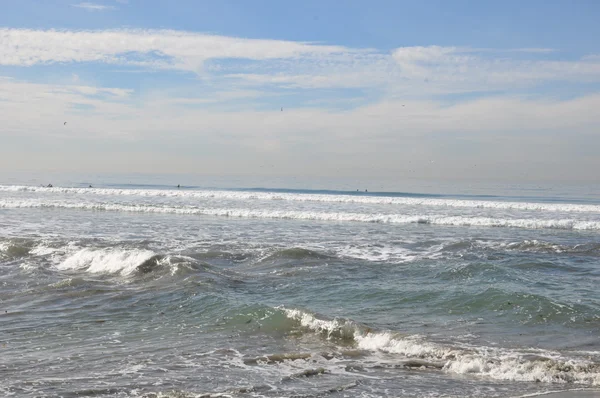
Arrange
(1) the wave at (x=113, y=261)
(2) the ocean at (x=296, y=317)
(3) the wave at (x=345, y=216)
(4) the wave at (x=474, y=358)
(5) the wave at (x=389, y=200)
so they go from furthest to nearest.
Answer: (5) the wave at (x=389, y=200)
(3) the wave at (x=345, y=216)
(1) the wave at (x=113, y=261)
(4) the wave at (x=474, y=358)
(2) the ocean at (x=296, y=317)

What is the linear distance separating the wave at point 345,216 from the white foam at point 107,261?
58.1ft

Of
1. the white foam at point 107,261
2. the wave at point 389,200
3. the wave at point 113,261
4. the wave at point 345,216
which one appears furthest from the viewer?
the wave at point 389,200

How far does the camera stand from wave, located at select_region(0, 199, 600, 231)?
105 feet

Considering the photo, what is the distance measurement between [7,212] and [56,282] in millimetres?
25323

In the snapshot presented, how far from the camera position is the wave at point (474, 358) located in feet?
27.2

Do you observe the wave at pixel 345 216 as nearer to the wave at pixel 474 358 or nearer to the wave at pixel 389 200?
the wave at pixel 389 200

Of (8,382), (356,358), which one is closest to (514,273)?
(356,358)

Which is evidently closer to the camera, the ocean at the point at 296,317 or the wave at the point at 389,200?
the ocean at the point at 296,317

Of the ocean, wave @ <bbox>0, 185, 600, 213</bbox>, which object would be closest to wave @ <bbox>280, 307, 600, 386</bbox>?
the ocean

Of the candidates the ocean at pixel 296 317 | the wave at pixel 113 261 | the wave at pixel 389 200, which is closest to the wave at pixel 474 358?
the ocean at pixel 296 317

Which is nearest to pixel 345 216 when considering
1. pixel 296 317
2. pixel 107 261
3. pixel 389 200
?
pixel 389 200

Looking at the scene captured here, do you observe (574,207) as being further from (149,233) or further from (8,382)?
(8,382)

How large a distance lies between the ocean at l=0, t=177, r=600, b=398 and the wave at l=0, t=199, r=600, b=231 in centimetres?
783

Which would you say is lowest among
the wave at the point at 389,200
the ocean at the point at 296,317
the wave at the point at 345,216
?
the ocean at the point at 296,317
